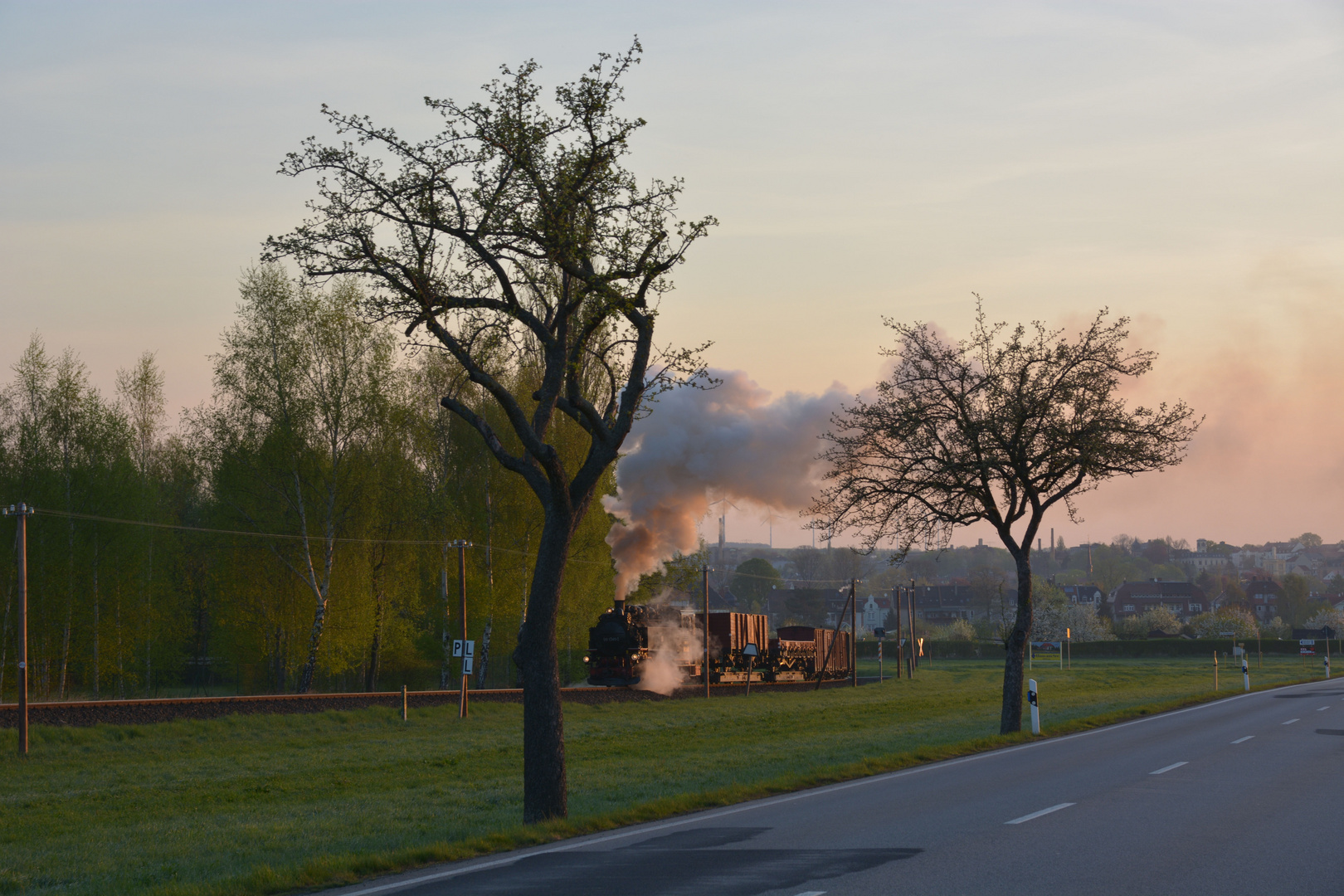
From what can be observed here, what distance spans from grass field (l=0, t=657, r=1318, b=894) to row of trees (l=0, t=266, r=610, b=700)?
33.6 ft

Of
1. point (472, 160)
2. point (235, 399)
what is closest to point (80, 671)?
point (235, 399)

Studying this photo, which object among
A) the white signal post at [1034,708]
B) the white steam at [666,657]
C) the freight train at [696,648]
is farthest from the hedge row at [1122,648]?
the white signal post at [1034,708]

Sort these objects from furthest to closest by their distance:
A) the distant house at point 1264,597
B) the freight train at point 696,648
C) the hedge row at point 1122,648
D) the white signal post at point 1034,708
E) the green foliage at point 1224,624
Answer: the distant house at point 1264,597 → the green foliage at point 1224,624 → the hedge row at point 1122,648 → the freight train at point 696,648 → the white signal post at point 1034,708

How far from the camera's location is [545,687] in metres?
13.9

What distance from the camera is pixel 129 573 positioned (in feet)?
157

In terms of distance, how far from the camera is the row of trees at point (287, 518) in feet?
144

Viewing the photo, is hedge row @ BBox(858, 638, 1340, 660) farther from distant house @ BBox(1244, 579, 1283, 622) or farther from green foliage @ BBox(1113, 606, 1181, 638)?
distant house @ BBox(1244, 579, 1283, 622)

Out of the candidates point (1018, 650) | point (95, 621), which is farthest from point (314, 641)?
point (1018, 650)

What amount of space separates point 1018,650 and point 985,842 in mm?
17008

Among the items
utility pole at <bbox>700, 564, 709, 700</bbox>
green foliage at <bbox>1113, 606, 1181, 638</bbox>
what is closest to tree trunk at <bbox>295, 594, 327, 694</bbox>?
utility pole at <bbox>700, 564, 709, 700</bbox>

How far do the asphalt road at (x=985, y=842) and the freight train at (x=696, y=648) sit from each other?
26.3 m

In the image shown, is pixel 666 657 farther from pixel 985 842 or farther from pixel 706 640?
pixel 985 842

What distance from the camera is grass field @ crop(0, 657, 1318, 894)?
11688 mm

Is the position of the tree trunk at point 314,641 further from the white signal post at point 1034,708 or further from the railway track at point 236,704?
the white signal post at point 1034,708
